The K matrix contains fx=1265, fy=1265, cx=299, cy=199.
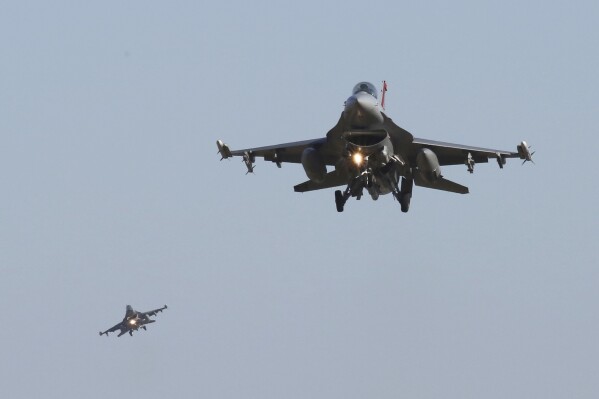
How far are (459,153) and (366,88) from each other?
6.34m

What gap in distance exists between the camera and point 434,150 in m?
54.7

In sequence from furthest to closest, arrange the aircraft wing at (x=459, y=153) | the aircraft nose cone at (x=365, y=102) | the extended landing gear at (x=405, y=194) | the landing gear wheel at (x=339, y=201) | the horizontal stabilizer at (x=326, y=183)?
the horizontal stabilizer at (x=326, y=183), the landing gear wheel at (x=339, y=201), the aircraft wing at (x=459, y=153), the extended landing gear at (x=405, y=194), the aircraft nose cone at (x=365, y=102)

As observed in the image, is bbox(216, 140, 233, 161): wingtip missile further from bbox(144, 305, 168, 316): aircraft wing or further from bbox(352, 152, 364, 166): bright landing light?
bbox(144, 305, 168, 316): aircraft wing

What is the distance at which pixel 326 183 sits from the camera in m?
56.1

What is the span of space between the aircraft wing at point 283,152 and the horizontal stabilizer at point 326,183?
44.8 inches

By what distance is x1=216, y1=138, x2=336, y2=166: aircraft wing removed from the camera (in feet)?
177

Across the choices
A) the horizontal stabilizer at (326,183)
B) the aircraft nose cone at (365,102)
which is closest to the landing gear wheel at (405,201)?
the horizontal stabilizer at (326,183)

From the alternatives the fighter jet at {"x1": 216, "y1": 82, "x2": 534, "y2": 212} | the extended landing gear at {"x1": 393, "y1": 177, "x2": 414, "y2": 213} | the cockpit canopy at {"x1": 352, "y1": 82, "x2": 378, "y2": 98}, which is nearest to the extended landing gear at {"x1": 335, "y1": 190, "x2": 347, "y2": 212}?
the fighter jet at {"x1": 216, "y1": 82, "x2": 534, "y2": 212}

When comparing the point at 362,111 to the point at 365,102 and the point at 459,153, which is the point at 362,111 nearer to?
the point at 365,102

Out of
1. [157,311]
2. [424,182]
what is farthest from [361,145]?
[157,311]

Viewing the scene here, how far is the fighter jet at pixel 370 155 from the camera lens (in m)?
50.1

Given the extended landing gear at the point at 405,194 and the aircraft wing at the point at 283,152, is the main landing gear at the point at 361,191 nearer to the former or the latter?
the extended landing gear at the point at 405,194

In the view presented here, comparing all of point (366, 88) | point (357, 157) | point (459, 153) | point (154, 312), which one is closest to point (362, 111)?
point (357, 157)

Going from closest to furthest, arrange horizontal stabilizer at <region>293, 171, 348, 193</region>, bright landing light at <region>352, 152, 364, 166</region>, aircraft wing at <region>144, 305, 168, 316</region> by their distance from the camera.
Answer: bright landing light at <region>352, 152, 364, 166</region>, horizontal stabilizer at <region>293, 171, 348, 193</region>, aircraft wing at <region>144, 305, 168, 316</region>
